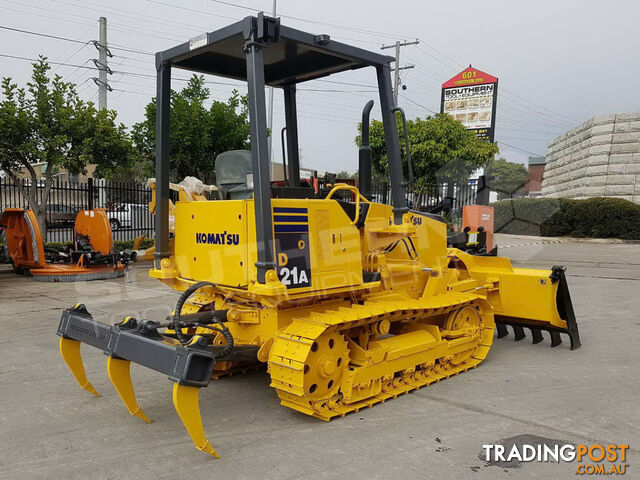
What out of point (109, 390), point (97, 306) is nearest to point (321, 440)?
point (109, 390)

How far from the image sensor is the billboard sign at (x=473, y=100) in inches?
1641

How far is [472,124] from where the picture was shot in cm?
4266

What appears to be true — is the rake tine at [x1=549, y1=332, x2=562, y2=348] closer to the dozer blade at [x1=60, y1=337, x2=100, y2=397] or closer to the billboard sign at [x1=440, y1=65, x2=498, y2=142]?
the dozer blade at [x1=60, y1=337, x2=100, y2=397]

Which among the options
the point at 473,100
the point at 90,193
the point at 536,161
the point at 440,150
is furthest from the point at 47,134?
the point at 536,161

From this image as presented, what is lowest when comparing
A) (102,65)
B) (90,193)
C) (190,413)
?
(190,413)

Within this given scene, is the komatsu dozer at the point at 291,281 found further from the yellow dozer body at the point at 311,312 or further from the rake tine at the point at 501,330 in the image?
the rake tine at the point at 501,330

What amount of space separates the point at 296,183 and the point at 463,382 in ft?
8.24

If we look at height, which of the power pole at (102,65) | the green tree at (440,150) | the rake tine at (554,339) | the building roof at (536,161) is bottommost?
the rake tine at (554,339)

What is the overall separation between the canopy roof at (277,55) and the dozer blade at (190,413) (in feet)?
8.11

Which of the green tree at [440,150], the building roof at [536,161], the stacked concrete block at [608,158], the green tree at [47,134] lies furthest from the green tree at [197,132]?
the building roof at [536,161]

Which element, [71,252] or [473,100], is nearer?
[71,252]

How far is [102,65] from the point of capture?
67.2 ft

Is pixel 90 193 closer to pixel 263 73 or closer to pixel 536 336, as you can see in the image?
pixel 536 336

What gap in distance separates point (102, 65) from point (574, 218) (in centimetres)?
2124
